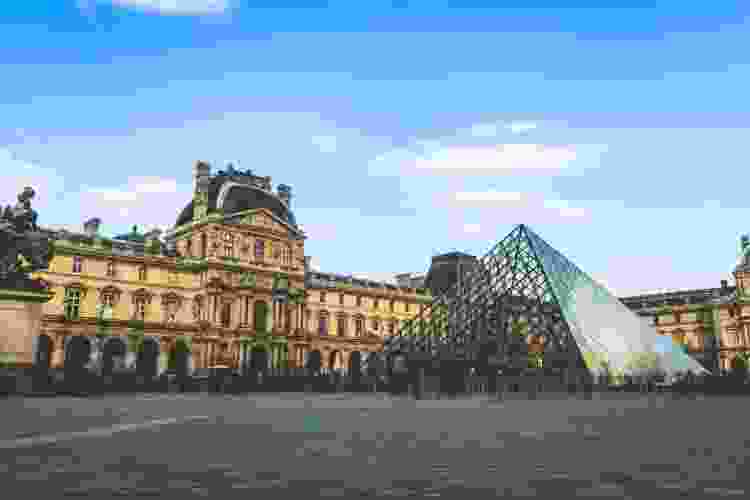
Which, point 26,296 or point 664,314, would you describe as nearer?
point 26,296

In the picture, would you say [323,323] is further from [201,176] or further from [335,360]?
[201,176]

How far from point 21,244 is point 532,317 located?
28891mm

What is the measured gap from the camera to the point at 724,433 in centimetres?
1077

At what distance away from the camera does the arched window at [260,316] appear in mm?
63062

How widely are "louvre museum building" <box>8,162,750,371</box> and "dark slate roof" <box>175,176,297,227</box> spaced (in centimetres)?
12

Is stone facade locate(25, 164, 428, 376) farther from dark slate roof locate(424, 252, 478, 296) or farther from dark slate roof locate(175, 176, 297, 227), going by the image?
dark slate roof locate(424, 252, 478, 296)

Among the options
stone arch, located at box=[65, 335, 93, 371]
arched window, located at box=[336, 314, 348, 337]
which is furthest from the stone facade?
stone arch, located at box=[65, 335, 93, 371]

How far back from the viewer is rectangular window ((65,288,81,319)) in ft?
174

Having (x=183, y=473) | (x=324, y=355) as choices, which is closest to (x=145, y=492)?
(x=183, y=473)

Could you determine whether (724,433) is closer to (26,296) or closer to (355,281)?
(26,296)

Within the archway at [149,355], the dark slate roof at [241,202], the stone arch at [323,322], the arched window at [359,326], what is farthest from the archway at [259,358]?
the arched window at [359,326]

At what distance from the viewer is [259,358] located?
63.2 m

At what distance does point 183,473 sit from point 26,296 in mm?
13974

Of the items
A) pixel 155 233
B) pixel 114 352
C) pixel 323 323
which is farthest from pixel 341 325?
pixel 114 352
